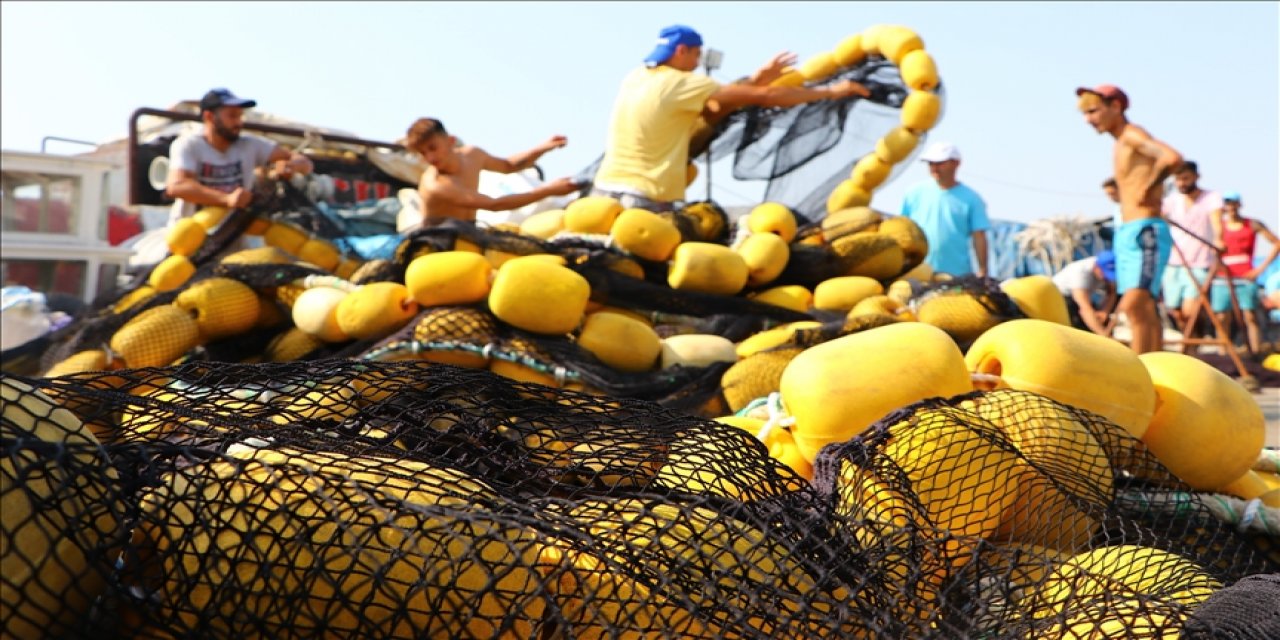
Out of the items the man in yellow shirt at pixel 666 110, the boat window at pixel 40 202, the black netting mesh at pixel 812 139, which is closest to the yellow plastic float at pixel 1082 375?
the man in yellow shirt at pixel 666 110

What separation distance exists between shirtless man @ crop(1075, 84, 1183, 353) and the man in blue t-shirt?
1.54 metres

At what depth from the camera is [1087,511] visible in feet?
6.73

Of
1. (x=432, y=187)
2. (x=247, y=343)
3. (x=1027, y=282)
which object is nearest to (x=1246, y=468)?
(x=1027, y=282)

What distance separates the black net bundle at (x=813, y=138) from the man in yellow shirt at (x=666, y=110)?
0.37 meters

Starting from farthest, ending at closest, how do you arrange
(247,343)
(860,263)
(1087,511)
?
(860,263) → (247,343) → (1087,511)

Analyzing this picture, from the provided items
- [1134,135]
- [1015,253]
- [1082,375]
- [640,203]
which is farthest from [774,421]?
[1015,253]

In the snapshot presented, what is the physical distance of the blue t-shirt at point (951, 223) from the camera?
775cm

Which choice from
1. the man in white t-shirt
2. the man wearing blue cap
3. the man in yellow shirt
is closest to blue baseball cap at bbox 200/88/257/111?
the man in white t-shirt

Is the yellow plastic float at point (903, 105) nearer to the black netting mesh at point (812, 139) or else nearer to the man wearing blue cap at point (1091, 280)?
the black netting mesh at point (812, 139)

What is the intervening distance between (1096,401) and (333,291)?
3.15m

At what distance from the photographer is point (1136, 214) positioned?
6152 millimetres

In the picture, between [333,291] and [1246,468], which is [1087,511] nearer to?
[1246,468]

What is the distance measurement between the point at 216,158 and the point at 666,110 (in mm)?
2681

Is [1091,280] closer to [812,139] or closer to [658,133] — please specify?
[812,139]
